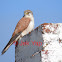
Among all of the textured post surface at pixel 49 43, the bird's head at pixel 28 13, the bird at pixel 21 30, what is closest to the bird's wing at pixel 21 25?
the bird at pixel 21 30

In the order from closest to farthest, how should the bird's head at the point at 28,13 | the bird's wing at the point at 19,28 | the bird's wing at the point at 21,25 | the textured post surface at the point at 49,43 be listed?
the textured post surface at the point at 49,43 < the bird's wing at the point at 19,28 < the bird's wing at the point at 21,25 < the bird's head at the point at 28,13

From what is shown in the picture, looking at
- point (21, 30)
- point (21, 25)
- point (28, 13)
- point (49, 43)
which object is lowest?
point (49, 43)

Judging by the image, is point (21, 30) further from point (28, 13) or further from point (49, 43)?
Result: point (49, 43)

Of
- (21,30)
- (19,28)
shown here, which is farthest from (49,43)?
(19,28)

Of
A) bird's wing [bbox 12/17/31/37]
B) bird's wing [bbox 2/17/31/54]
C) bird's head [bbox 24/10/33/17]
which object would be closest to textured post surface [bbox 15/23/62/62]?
bird's wing [bbox 2/17/31/54]

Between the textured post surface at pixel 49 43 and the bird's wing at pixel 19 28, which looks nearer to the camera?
the textured post surface at pixel 49 43

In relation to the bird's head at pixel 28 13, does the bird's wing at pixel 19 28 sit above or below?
below

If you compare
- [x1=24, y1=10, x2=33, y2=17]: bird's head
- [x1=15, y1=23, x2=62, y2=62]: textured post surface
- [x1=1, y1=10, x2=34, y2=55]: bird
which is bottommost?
[x1=15, y1=23, x2=62, y2=62]: textured post surface

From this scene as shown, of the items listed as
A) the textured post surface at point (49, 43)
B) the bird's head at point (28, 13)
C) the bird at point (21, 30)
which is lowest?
the textured post surface at point (49, 43)

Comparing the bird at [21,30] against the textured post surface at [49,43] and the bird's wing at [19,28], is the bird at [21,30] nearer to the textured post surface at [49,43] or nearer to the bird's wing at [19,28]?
the bird's wing at [19,28]

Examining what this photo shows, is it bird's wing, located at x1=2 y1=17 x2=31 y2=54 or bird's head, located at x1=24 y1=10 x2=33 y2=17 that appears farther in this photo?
bird's head, located at x1=24 y1=10 x2=33 y2=17

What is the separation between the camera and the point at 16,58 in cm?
379

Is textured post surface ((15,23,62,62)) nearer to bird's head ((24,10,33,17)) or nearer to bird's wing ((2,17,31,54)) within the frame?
bird's wing ((2,17,31,54))

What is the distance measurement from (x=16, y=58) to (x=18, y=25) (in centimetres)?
125
